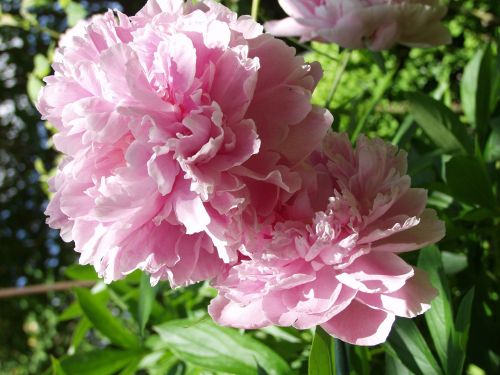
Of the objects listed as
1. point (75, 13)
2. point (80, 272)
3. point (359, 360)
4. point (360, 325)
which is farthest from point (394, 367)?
point (75, 13)

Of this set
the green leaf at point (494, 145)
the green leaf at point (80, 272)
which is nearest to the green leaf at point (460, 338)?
the green leaf at point (494, 145)

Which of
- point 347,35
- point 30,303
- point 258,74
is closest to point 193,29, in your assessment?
point 258,74

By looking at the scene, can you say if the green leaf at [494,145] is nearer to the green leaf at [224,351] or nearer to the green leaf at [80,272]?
the green leaf at [224,351]

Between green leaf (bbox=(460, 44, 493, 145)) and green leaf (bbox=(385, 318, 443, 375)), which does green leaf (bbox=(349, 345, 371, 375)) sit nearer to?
green leaf (bbox=(385, 318, 443, 375))

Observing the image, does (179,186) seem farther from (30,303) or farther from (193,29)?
(30,303)

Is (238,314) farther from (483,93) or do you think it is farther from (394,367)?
(483,93)

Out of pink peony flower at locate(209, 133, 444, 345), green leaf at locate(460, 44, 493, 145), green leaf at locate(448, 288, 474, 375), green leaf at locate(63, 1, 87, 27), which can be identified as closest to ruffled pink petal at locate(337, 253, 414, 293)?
pink peony flower at locate(209, 133, 444, 345)

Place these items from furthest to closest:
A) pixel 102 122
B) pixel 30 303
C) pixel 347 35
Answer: pixel 30 303
pixel 347 35
pixel 102 122
